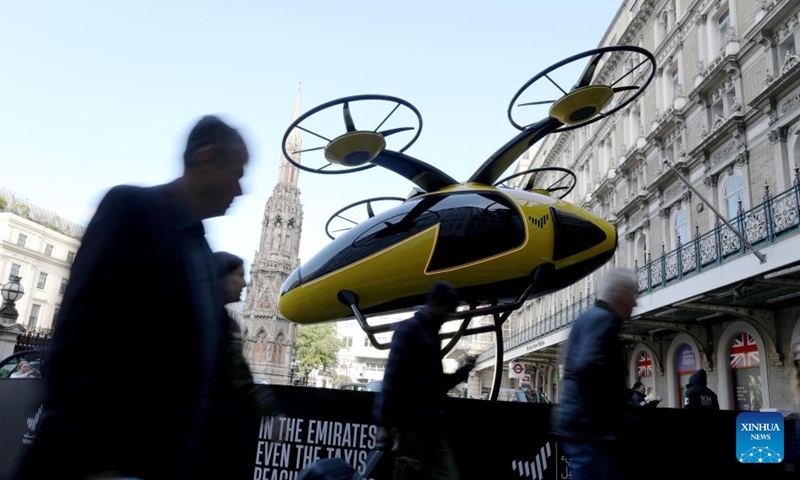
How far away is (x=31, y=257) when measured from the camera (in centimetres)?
6031

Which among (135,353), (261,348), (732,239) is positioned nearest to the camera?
(135,353)

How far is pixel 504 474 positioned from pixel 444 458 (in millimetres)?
2003

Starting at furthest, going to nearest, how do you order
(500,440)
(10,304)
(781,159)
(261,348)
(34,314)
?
(261,348) < (34,314) < (10,304) < (781,159) < (500,440)

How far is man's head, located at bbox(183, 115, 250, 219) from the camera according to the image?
169cm

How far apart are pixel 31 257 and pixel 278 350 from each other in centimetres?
3442

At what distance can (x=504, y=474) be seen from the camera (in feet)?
17.3

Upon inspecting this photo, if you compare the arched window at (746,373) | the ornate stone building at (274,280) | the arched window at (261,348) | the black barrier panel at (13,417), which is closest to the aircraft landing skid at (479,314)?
the black barrier panel at (13,417)

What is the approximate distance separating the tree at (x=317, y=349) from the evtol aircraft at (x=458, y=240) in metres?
79.4

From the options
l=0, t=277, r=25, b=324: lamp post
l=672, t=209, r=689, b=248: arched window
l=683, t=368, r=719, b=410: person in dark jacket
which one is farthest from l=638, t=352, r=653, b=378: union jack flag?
l=0, t=277, r=25, b=324: lamp post

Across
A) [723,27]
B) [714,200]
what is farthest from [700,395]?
[723,27]

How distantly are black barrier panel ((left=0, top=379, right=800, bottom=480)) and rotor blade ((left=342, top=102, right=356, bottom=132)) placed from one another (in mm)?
2752

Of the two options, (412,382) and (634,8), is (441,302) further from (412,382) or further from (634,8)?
(634,8)

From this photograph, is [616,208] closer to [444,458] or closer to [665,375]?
[665,375]

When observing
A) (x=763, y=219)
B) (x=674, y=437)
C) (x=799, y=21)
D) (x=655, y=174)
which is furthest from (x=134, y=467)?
(x=655, y=174)
